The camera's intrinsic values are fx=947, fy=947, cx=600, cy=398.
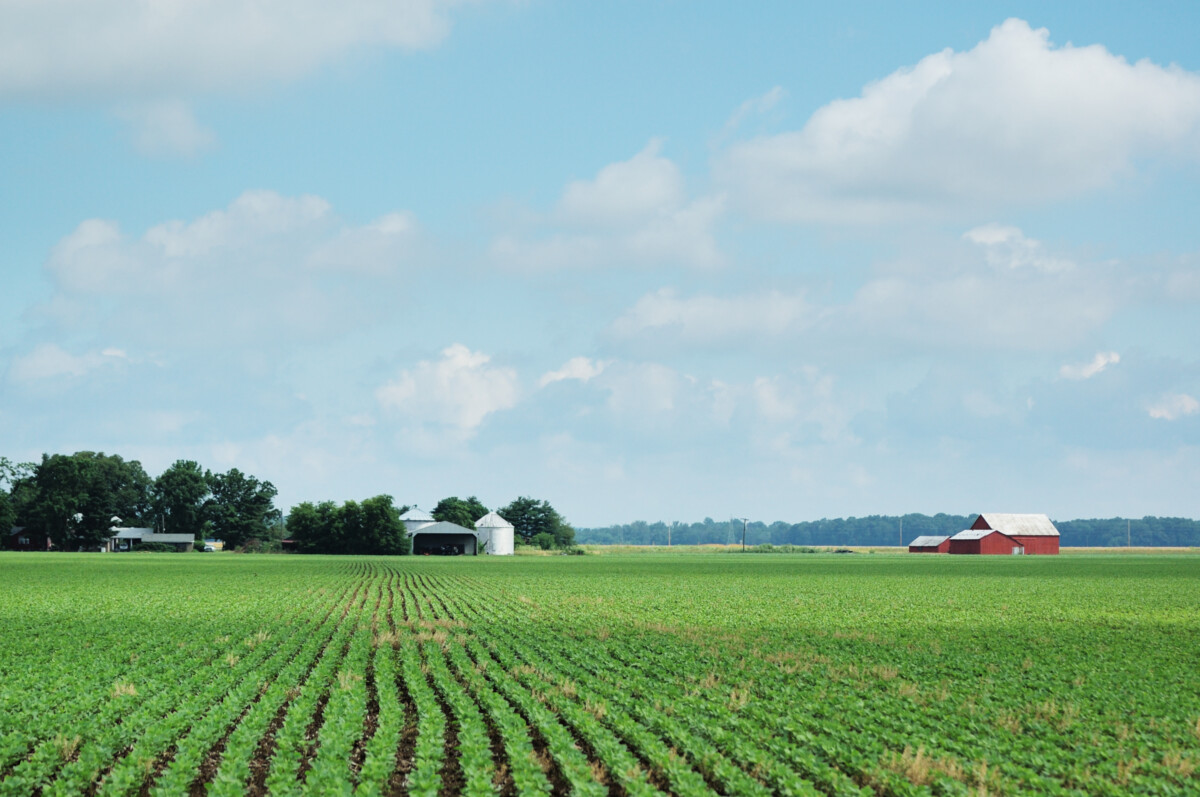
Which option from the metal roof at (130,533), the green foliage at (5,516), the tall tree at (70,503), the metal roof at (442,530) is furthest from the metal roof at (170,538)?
the metal roof at (442,530)

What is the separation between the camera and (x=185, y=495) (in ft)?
587

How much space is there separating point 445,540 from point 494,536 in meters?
7.58

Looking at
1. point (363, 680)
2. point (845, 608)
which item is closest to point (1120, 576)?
point (845, 608)

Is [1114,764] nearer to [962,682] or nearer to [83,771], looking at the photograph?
[962,682]

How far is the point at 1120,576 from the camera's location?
6881cm

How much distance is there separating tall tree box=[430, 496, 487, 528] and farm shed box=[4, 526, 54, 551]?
66.3m

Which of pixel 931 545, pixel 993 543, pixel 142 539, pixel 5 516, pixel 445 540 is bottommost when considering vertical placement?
pixel 931 545

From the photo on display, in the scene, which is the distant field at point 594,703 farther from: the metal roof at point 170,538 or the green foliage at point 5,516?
the metal roof at point 170,538

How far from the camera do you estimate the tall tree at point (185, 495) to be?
17925 cm

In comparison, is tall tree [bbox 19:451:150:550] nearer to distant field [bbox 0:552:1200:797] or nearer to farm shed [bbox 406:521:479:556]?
farm shed [bbox 406:521:479:556]

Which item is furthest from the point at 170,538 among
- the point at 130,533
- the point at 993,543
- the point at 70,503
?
the point at 993,543

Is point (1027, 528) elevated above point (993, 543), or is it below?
above

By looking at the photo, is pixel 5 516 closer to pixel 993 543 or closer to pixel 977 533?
pixel 977 533

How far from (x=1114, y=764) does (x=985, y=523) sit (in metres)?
167
